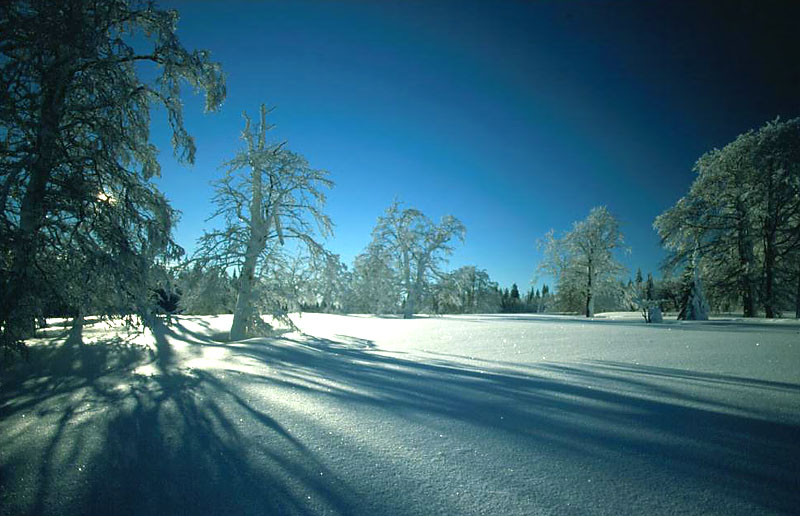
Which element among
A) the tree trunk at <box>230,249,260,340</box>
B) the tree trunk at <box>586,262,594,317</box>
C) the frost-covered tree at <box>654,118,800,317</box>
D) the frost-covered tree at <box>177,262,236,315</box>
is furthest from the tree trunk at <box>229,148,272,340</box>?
the tree trunk at <box>586,262,594,317</box>

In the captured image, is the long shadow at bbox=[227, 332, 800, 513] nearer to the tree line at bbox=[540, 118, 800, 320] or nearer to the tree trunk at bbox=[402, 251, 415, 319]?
the tree line at bbox=[540, 118, 800, 320]

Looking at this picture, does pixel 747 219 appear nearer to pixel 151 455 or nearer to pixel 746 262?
pixel 746 262

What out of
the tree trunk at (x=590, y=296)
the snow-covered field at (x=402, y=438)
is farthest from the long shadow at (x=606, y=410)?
the tree trunk at (x=590, y=296)

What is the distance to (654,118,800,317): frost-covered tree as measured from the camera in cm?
1429

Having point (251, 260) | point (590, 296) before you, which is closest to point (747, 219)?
point (590, 296)

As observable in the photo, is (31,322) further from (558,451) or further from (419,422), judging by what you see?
(558,451)

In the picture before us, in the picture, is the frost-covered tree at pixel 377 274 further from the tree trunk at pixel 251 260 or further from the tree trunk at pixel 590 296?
the tree trunk at pixel 590 296

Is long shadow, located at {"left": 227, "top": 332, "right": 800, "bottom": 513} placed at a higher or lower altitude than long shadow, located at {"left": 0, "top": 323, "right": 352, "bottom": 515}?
higher

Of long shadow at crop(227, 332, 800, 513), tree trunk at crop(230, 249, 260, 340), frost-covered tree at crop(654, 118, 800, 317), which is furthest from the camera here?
frost-covered tree at crop(654, 118, 800, 317)

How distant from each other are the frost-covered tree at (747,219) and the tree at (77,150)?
2072 centimetres

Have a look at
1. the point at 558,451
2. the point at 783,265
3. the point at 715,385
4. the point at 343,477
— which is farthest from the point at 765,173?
the point at 343,477

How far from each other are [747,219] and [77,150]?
2322 centimetres

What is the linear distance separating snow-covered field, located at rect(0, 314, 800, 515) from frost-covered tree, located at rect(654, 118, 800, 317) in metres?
14.7

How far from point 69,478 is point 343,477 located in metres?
1.58
